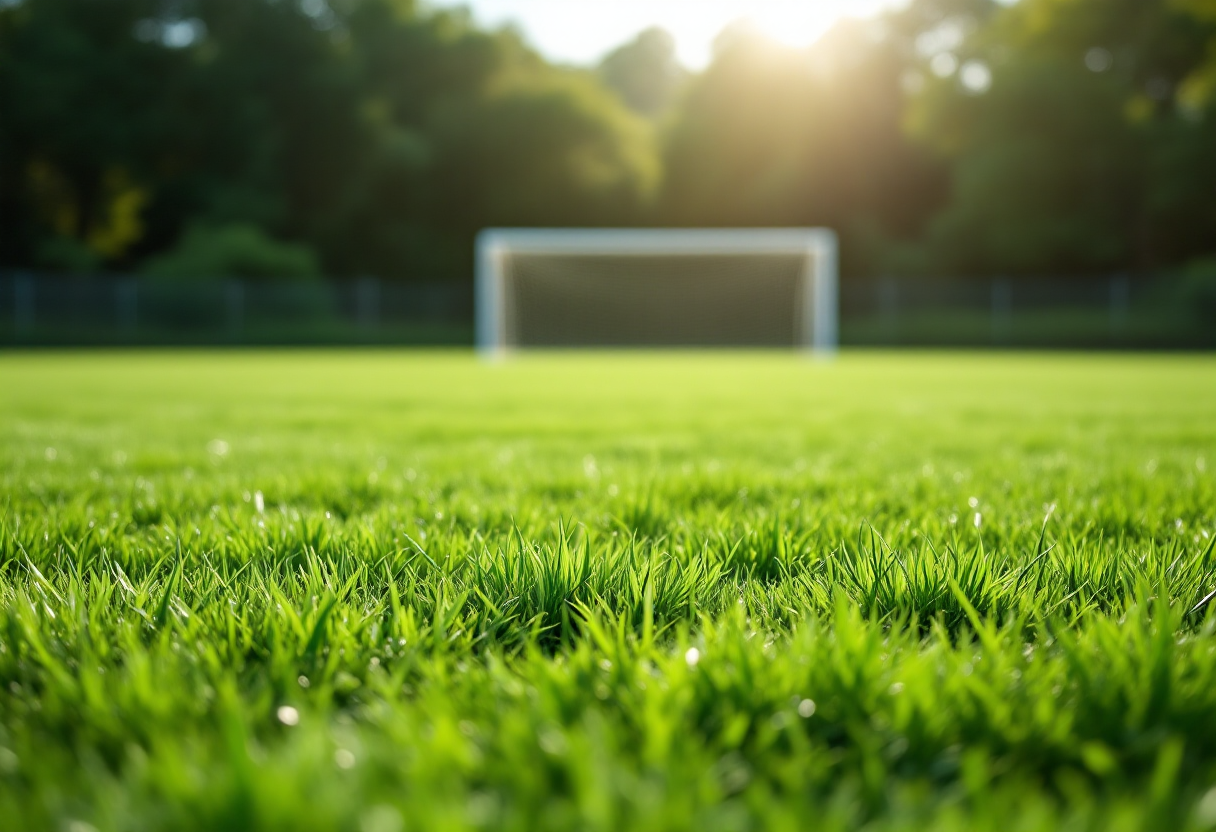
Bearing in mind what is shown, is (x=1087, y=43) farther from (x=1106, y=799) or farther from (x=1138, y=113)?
(x=1106, y=799)

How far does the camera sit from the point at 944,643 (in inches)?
47.9

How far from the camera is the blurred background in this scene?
30594 mm

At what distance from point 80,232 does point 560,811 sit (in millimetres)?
42221

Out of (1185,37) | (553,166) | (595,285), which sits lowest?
(595,285)

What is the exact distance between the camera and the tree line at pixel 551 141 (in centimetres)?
3309

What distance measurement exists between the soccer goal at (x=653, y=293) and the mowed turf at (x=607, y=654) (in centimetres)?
1981

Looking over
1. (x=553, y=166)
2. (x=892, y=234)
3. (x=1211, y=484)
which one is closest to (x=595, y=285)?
(x=553, y=166)

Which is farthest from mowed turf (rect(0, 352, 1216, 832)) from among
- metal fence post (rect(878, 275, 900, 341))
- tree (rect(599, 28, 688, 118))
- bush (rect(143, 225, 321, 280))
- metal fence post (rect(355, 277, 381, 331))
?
tree (rect(599, 28, 688, 118))

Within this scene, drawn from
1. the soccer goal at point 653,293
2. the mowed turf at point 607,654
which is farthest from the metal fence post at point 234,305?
the mowed turf at point 607,654

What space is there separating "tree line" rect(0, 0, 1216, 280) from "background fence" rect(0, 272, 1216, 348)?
5.13 feet

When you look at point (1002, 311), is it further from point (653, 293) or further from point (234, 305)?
point (234, 305)

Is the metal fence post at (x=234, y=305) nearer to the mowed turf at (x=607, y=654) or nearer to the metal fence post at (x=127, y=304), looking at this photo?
the metal fence post at (x=127, y=304)

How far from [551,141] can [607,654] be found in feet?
123

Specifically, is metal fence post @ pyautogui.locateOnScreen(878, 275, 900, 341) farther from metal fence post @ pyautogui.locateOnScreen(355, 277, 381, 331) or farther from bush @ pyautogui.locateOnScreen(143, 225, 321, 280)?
bush @ pyautogui.locateOnScreen(143, 225, 321, 280)
